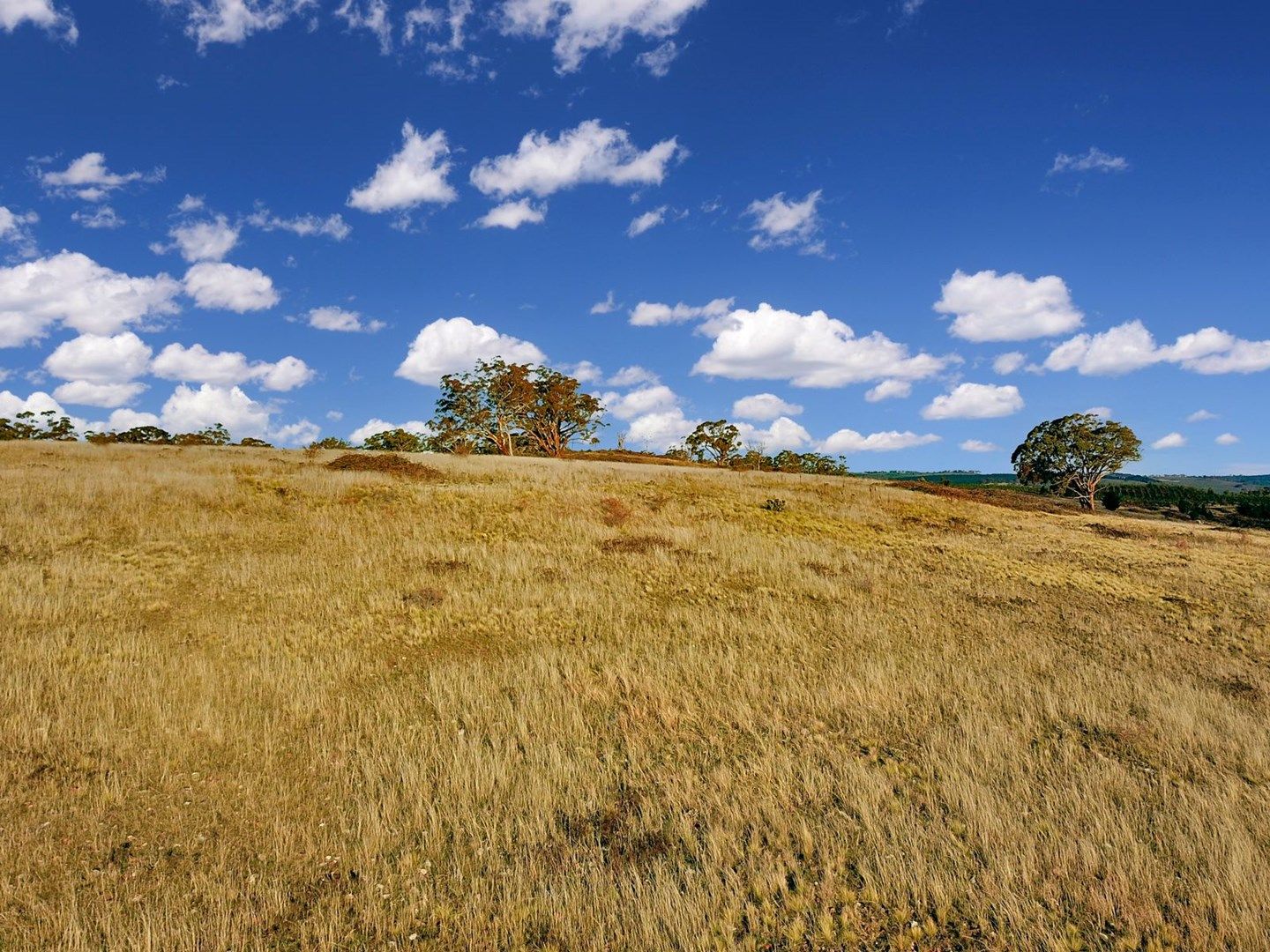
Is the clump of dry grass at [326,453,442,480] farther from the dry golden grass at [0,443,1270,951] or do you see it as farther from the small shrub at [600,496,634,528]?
the dry golden grass at [0,443,1270,951]

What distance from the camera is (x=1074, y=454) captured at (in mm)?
59344

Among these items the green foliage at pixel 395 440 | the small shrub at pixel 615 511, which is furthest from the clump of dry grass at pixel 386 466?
the green foliage at pixel 395 440

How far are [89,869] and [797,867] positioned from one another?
5.86 metres

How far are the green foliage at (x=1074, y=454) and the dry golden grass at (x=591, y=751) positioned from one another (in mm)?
52202

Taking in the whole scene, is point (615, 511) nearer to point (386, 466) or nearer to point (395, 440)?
point (386, 466)

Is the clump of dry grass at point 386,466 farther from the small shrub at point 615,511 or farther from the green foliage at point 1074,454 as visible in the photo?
the green foliage at point 1074,454

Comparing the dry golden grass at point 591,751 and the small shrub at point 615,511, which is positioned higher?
the small shrub at point 615,511

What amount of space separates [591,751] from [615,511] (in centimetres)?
1498

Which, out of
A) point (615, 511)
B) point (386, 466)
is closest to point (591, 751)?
point (615, 511)

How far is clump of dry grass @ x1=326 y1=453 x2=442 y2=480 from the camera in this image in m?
26.9

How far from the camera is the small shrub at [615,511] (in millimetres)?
20312

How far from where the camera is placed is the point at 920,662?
9836mm

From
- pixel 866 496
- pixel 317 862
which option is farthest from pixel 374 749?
pixel 866 496

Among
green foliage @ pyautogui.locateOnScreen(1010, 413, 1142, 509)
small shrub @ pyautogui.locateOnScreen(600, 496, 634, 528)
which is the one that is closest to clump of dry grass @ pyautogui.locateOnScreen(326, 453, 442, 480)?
small shrub @ pyautogui.locateOnScreen(600, 496, 634, 528)
